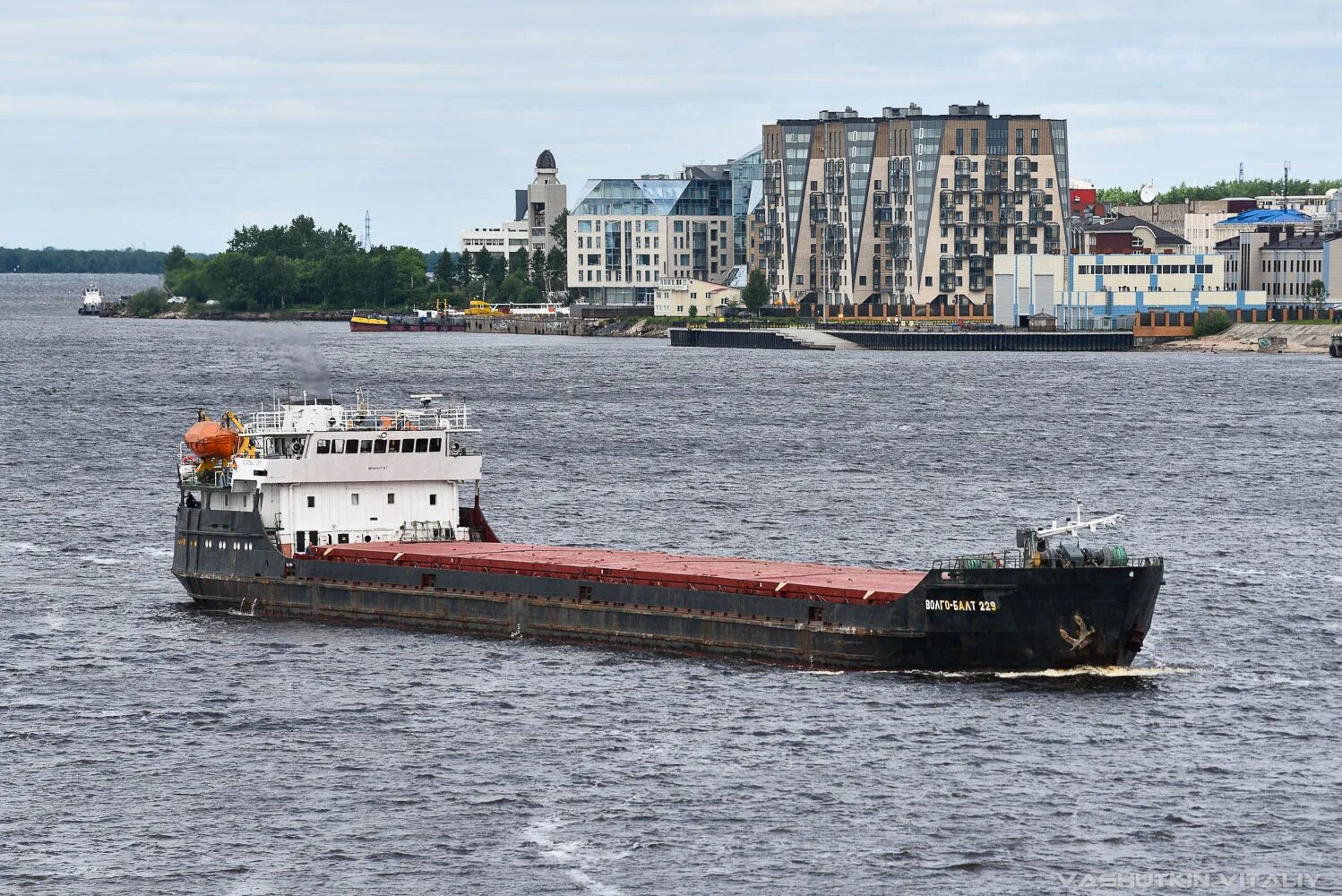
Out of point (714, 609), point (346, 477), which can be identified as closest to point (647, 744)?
point (714, 609)

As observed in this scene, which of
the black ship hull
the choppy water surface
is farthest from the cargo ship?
the choppy water surface

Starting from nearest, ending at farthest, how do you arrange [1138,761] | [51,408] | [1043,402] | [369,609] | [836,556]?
[1138,761] < [369,609] < [836,556] < [51,408] < [1043,402]

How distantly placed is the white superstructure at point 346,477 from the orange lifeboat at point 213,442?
0.40 meters

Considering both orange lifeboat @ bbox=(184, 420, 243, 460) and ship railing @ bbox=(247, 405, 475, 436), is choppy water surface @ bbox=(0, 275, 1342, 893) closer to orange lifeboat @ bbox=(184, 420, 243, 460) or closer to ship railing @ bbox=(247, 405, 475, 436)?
orange lifeboat @ bbox=(184, 420, 243, 460)

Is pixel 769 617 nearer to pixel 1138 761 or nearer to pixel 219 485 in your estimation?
pixel 1138 761

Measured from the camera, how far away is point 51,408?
15238cm

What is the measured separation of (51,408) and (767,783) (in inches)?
4560

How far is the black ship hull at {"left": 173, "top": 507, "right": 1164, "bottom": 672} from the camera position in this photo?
55.0m

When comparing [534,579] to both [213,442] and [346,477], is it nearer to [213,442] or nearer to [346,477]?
[346,477]

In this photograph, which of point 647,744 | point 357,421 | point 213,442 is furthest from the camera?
point 357,421

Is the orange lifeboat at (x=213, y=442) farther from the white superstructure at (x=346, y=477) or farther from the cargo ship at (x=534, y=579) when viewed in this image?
the white superstructure at (x=346, y=477)

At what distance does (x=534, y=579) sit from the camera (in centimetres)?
6359

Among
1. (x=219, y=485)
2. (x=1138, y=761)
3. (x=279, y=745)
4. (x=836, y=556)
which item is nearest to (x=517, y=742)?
(x=279, y=745)

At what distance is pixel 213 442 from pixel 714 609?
2004cm
